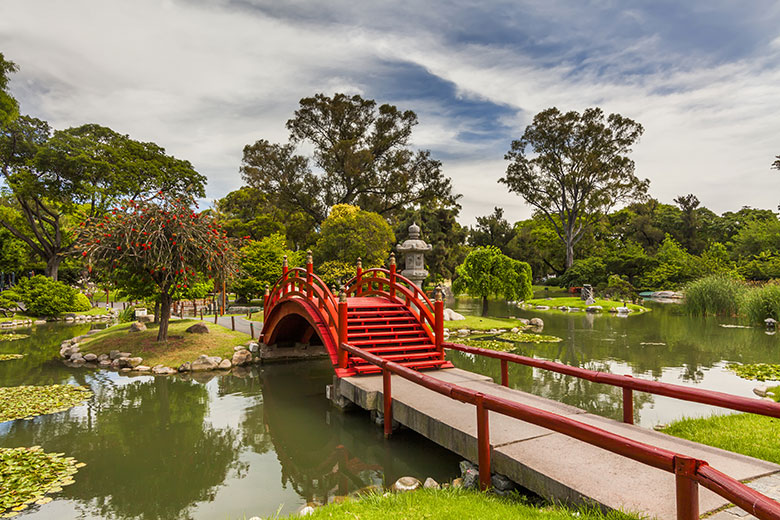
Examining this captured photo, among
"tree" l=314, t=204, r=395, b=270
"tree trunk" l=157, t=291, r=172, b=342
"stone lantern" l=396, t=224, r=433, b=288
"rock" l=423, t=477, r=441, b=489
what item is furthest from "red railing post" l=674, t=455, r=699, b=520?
"tree" l=314, t=204, r=395, b=270

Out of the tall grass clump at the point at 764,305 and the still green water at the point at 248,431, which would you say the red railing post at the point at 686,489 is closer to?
the still green water at the point at 248,431

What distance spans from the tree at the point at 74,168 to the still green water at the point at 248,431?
15.3 metres

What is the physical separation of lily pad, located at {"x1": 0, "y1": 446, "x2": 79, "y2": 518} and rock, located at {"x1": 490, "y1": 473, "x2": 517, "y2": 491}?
499cm

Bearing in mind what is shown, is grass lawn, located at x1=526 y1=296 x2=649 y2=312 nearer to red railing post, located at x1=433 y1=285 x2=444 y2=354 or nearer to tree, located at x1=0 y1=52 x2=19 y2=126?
red railing post, located at x1=433 y1=285 x2=444 y2=354

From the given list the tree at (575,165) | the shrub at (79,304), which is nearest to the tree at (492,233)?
the tree at (575,165)

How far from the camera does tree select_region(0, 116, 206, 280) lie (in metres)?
25.0

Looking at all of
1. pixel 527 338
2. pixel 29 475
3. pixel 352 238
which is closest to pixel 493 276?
pixel 527 338

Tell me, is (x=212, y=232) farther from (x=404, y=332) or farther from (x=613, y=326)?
(x=613, y=326)

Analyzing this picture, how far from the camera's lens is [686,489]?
2664mm

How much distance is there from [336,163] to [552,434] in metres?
30.1

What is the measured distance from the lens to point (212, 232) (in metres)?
12.7

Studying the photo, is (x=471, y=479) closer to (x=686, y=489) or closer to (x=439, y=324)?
(x=686, y=489)

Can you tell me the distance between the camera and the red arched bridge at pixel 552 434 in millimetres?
2914

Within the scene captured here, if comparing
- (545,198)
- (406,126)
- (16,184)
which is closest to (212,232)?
(16,184)
